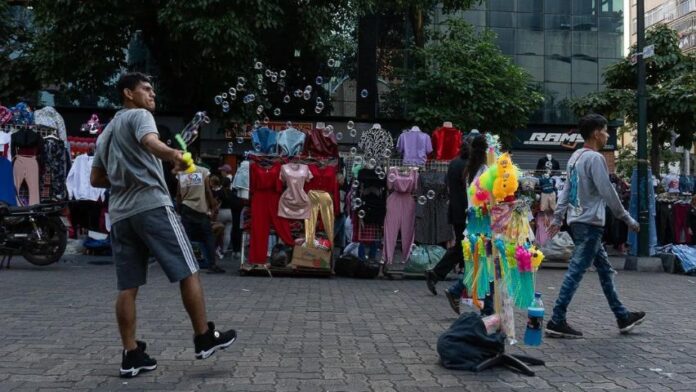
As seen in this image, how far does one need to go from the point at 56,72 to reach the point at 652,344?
1248 cm

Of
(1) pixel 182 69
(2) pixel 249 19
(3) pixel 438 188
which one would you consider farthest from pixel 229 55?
(3) pixel 438 188

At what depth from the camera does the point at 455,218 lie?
320 inches

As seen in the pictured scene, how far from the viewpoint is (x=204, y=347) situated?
171 inches

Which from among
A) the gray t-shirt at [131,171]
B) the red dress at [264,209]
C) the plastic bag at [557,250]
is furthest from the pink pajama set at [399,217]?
the gray t-shirt at [131,171]

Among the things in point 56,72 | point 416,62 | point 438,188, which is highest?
point 416,62

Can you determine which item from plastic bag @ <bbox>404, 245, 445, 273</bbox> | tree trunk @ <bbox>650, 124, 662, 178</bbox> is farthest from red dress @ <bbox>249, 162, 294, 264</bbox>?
tree trunk @ <bbox>650, 124, 662, 178</bbox>

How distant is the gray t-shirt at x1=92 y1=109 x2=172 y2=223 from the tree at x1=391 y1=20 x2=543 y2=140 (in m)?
14.2

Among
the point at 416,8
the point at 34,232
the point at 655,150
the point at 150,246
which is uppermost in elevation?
the point at 416,8

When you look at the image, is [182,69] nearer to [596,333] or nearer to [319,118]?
[319,118]

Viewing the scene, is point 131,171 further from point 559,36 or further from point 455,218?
point 559,36

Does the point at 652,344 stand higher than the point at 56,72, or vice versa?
the point at 56,72

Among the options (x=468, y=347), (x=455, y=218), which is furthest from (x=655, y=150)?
(x=468, y=347)

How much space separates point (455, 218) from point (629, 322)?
2639 mm

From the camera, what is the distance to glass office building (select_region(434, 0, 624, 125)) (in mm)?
26422
